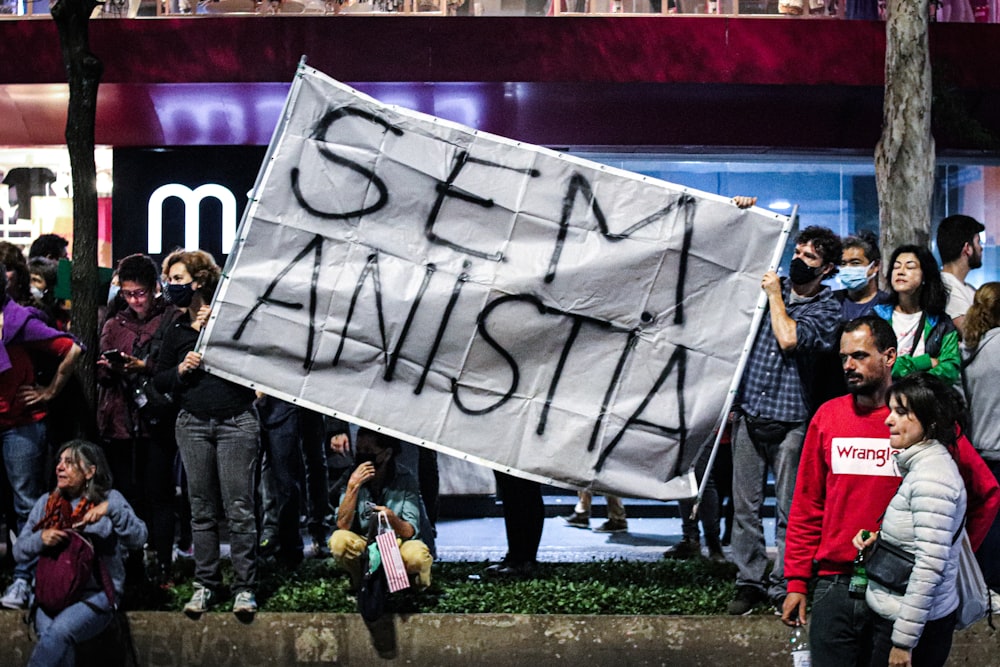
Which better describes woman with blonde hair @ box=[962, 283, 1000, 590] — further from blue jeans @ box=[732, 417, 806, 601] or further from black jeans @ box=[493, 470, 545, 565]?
Answer: black jeans @ box=[493, 470, 545, 565]

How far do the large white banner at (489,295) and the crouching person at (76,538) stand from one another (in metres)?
0.89

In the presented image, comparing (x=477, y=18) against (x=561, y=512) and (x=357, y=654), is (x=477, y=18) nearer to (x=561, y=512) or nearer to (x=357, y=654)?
(x=561, y=512)

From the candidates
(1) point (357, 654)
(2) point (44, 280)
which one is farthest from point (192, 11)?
(1) point (357, 654)

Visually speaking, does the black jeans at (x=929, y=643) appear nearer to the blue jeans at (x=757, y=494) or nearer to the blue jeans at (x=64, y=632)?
the blue jeans at (x=757, y=494)

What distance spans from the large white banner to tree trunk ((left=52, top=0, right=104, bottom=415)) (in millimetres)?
1246

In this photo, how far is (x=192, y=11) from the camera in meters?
14.6

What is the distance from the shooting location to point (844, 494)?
5.43 meters

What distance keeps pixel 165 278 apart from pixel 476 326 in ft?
6.19

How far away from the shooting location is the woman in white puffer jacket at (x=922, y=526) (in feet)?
16.0

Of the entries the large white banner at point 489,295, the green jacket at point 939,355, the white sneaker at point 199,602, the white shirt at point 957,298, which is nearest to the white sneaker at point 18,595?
the white sneaker at point 199,602

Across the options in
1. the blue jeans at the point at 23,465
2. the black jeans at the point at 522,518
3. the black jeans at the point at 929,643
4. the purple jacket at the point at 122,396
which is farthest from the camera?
the purple jacket at the point at 122,396

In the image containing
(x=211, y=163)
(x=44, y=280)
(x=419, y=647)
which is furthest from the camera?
(x=211, y=163)

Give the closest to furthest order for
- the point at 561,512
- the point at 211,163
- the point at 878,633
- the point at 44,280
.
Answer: the point at 878,633, the point at 44,280, the point at 561,512, the point at 211,163

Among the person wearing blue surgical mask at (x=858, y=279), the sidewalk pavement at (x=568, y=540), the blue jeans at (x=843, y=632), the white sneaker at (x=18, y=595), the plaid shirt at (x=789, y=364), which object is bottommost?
the sidewalk pavement at (x=568, y=540)
